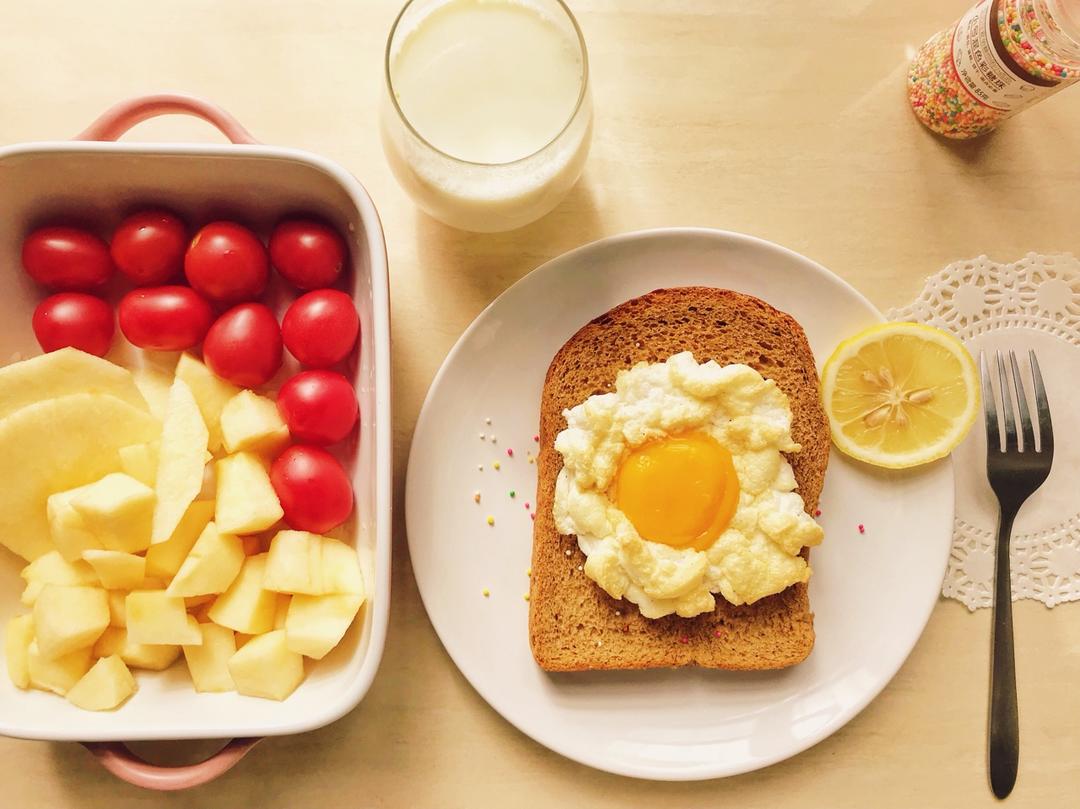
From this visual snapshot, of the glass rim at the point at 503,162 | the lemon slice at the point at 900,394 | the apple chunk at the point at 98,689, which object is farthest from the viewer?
the lemon slice at the point at 900,394

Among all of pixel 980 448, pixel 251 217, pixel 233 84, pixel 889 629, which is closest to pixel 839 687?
pixel 889 629

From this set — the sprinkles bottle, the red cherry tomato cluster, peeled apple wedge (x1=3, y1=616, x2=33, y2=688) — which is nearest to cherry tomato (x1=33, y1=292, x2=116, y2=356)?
the red cherry tomato cluster

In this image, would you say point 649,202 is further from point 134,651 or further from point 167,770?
point 167,770

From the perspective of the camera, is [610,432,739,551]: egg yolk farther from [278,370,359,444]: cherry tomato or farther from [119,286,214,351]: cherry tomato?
[119,286,214,351]: cherry tomato

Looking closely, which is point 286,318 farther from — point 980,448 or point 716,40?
point 980,448

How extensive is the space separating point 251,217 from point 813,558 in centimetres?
121

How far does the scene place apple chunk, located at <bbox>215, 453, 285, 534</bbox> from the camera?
1295 mm

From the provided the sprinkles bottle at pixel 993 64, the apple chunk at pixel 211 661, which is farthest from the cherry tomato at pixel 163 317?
the sprinkles bottle at pixel 993 64

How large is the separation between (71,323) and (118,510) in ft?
1.19

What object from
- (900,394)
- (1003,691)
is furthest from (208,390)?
(1003,691)

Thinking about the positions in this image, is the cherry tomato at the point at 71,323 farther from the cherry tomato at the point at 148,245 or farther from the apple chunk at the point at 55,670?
the apple chunk at the point at 55,670

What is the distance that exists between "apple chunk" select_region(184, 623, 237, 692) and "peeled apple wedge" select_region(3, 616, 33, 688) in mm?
255

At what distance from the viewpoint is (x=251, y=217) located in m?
1.42

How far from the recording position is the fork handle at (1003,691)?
153cm
